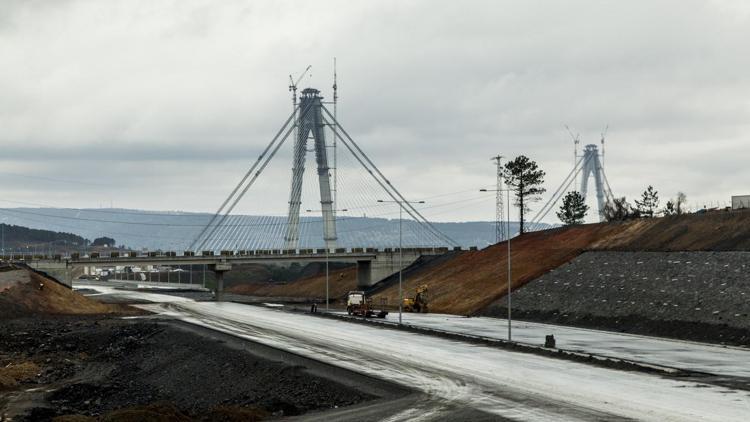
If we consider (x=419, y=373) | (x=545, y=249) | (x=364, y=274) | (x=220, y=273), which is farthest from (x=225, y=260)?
(x=419, y=373)

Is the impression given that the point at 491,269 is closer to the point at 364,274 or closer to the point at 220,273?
the point at 364,274

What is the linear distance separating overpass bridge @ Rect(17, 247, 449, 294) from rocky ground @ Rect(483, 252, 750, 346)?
92.6 feet

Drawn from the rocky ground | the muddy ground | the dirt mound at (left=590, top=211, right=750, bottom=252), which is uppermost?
the dirt mound at (left=590, top=211, right=750, bottom=252)

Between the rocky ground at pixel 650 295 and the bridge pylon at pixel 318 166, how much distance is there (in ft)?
197

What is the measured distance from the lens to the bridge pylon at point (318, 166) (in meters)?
163

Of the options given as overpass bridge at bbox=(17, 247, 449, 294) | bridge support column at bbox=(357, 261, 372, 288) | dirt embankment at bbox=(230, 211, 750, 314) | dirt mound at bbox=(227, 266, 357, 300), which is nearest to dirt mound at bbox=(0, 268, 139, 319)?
overpass bridge at bbox=(17, 247, 449, 294)

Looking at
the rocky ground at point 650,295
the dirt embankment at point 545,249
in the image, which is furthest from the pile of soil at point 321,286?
the rocky ground at point 650,295

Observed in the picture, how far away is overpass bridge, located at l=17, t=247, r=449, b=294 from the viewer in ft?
445

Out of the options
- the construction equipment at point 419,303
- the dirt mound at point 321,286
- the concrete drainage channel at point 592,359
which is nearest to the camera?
the concrete drainage channel at point 592,359

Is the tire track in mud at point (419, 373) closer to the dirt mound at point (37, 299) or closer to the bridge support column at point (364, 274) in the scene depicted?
the dirt mound at point (37, 299)

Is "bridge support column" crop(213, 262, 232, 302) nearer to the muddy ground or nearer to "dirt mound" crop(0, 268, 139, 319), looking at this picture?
"dirt mound" crop(0, 268, 139, 319)

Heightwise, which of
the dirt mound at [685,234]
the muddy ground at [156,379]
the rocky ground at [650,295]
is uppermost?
the dirt mound at [685,234]

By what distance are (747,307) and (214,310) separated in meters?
66.9

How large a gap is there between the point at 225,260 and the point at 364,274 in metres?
26.3
